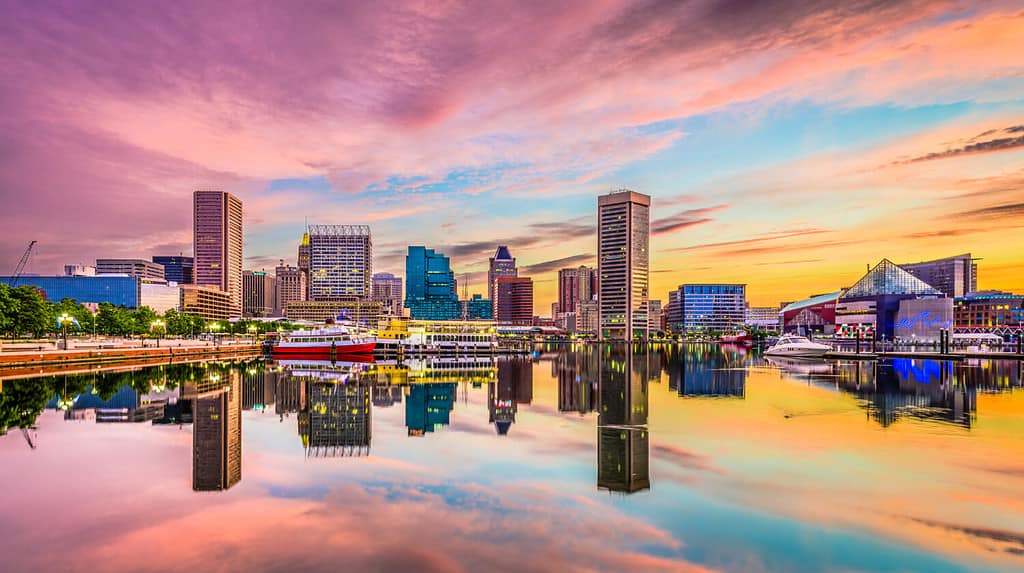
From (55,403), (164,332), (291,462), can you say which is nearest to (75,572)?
(291,462)

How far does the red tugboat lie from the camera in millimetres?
106500

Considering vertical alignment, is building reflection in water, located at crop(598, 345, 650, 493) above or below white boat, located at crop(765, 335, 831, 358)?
above

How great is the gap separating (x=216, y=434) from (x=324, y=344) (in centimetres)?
7788

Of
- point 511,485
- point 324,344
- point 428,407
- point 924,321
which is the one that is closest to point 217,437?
point 428,407

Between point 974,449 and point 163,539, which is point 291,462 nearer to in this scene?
point 163,539

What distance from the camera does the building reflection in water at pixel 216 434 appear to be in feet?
74.7

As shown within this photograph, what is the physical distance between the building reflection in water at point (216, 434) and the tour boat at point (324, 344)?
48113 mm

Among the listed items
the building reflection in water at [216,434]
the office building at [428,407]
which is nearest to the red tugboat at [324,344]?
the building reflection in water at [216,434]

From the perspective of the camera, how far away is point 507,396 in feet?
167

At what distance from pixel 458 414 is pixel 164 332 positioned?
424 ft

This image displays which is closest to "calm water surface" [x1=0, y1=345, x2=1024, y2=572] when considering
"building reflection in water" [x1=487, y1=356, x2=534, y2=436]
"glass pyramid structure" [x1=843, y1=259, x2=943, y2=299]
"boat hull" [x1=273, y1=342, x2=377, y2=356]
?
Answer: "building reflection in water" [x1=487, y1=356, x2=534, y2=436]

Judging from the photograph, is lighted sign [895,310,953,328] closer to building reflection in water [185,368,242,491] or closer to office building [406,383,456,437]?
office building [406,383,456,437]

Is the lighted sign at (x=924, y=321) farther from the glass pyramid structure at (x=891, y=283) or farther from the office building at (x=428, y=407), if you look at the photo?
the office building at (x=428, y=407)

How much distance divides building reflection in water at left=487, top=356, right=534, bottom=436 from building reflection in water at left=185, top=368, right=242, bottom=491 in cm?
1388
